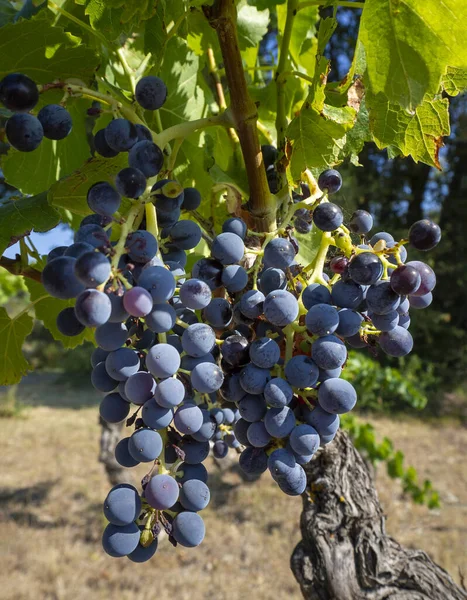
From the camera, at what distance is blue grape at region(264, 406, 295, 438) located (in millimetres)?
729

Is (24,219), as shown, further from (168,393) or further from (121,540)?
(121,540)

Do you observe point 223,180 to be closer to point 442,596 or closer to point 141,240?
point 141,240

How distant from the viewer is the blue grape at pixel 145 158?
0.70 m

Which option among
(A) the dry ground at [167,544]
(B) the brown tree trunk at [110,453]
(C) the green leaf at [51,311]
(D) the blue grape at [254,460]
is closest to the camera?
(D) the blue grape at [254,460]

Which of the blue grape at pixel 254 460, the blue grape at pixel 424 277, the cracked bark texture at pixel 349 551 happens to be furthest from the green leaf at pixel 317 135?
the cracked bark texture at pixel 349 551

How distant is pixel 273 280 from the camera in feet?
2.48

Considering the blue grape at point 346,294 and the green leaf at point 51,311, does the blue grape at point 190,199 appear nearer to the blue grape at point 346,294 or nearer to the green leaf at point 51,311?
the blue grape at point 346,294

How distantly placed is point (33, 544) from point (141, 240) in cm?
491

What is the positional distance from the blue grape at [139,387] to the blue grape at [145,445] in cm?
5

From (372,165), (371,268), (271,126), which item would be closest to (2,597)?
(271,126)

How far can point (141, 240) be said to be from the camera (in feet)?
2.17

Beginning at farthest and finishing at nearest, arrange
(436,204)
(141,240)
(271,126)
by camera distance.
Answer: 1. (436,204)
2. (271,126)
3. (141,240)

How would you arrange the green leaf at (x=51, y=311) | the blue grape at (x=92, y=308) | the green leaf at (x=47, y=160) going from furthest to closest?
the green leaf at (x=51, y=311)
the green leaf at (x=47, y=160)
the blue grape at (x=92, y=308)

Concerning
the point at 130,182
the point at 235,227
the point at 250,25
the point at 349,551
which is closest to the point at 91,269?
the point at 130,182
